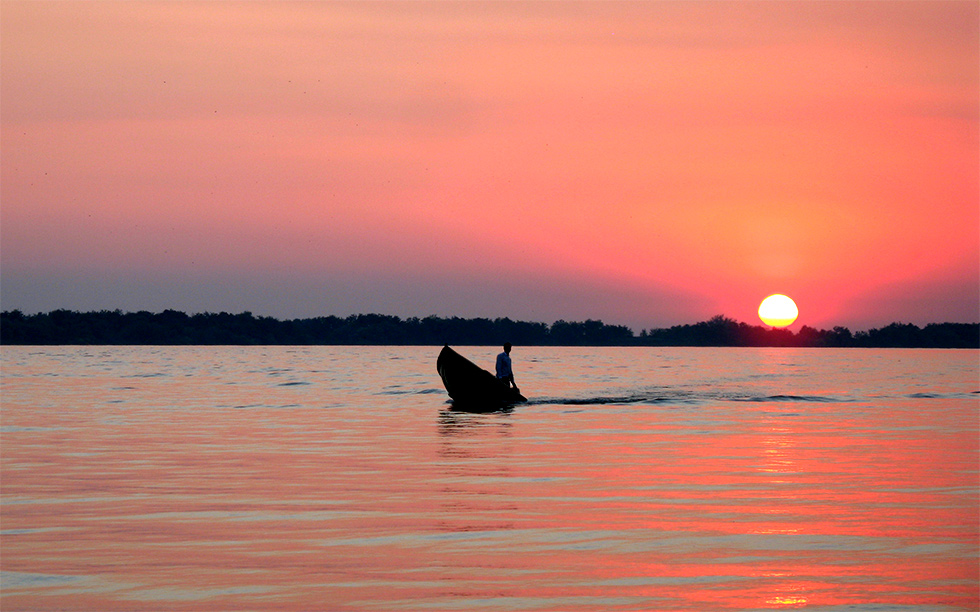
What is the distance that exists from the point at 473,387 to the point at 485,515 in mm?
22092

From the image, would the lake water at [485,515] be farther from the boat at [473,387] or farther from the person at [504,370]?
the boat at [473,387]

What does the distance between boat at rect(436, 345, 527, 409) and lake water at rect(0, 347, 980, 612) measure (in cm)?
502

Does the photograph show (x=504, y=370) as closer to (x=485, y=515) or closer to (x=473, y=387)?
(x=473, y=387)

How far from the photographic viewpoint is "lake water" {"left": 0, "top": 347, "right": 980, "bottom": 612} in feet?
33.4

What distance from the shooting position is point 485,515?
1416cm

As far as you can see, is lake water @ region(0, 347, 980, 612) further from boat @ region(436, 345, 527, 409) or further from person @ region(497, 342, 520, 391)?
boat @ region(436, 345, 527, 409)

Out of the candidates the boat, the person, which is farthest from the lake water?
the boat

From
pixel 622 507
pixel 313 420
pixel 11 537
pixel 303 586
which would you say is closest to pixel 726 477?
pixel 622 507

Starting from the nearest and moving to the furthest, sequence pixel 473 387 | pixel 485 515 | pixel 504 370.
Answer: pixel 485 515 → pixel 504 370 → pixel 473 387

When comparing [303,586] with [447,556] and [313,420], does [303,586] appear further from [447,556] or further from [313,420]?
[313,420]

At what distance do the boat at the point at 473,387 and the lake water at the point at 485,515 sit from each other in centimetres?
502

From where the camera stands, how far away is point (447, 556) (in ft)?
38.2

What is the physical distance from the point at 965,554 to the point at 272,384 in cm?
4711

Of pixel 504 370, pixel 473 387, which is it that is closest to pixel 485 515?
pixel 504 370
